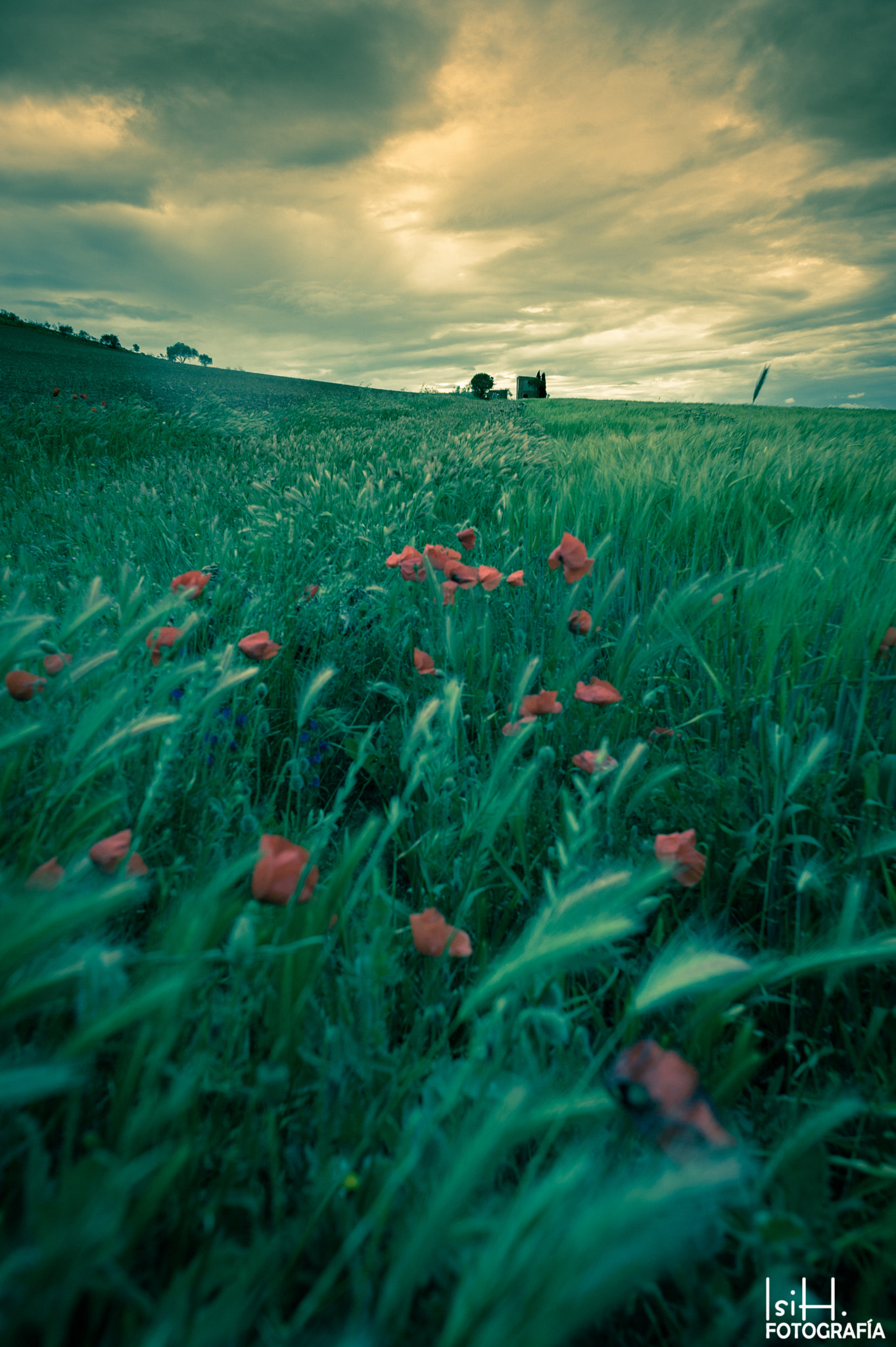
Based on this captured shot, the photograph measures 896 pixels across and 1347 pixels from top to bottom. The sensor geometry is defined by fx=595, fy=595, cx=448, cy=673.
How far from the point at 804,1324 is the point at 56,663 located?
1.30 m

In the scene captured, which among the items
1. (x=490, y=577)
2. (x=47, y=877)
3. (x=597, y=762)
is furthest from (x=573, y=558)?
(x=47, y=877)

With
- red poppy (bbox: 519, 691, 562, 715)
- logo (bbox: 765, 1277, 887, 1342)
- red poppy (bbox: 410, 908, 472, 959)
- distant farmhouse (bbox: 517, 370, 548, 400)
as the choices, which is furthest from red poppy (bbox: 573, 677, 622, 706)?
distant farmhouse (bbox: 517, 370, 548, 400)

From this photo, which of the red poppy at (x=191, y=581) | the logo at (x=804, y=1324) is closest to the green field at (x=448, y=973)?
the logo at (x=804, y=1324)

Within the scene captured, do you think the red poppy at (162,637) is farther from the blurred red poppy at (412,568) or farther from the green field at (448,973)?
the blurred red poppy at (412,568)

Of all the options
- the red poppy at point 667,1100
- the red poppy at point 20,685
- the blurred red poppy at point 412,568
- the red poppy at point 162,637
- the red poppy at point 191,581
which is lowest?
the red poppy at point 667,1100

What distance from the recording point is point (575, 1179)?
43 centimetres

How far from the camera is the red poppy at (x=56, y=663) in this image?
3.47ft

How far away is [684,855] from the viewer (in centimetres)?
88

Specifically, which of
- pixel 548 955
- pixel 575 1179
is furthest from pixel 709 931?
pixel 575 1179

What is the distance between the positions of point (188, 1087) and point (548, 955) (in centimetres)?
35

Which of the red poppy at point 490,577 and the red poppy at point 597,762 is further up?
the red poppy at point 490,577

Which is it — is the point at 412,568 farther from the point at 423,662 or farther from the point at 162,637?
the point at 162,637

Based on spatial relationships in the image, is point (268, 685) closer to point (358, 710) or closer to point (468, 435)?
point (358, 710)

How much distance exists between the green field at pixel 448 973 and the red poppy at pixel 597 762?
32 millimetres
